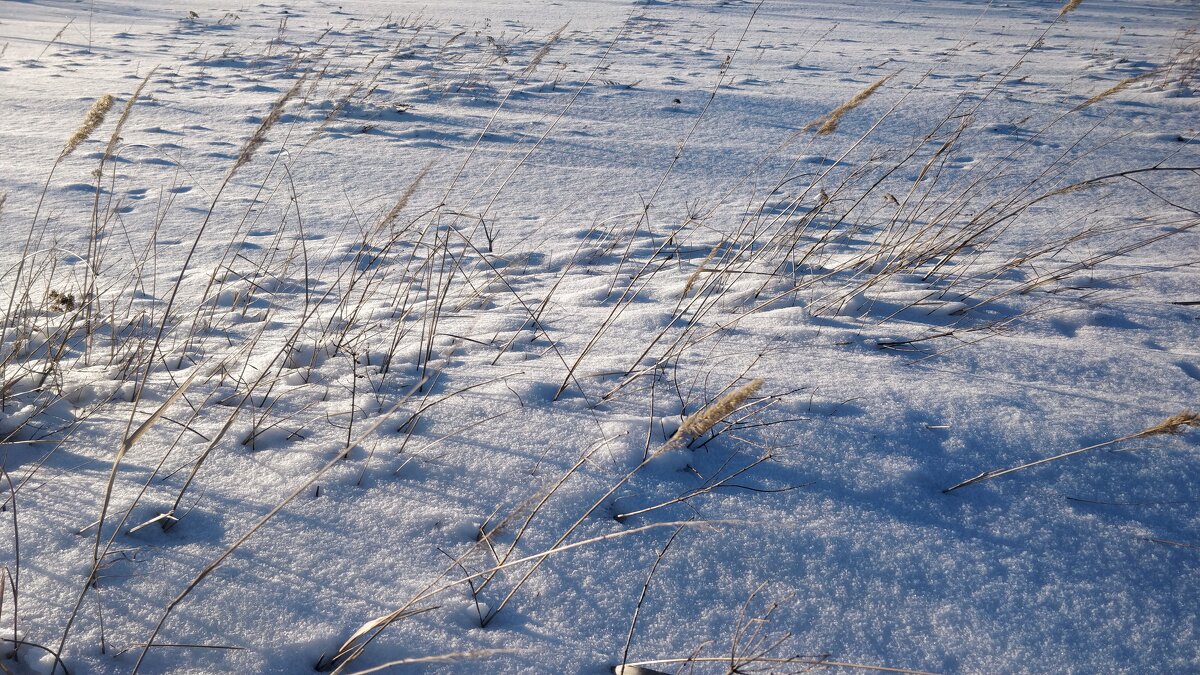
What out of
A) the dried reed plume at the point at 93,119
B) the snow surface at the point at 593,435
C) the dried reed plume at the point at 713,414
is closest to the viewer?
the dried reed plume at the point at 713,414

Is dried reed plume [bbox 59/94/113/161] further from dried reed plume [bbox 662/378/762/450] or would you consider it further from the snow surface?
dried reed plume [bbox 662/378/762/450]

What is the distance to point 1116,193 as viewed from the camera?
357 cm

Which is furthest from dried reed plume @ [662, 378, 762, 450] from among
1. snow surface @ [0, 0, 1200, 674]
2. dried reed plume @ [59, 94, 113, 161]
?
dried reed plume @ [59, 94, 113, 161]

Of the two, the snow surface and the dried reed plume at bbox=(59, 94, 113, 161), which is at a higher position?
the dried reed plume at bbox=(59, 94, 113, 161)

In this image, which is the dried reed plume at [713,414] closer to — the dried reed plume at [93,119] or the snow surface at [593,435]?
the snow surface at [593,435]

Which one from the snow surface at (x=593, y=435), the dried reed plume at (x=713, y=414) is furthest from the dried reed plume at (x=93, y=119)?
the dried reed plume at (x=713, y=414)

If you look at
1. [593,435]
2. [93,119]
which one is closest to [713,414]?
[593,435]

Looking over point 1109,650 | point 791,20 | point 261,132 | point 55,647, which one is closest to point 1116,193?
point 1109,650

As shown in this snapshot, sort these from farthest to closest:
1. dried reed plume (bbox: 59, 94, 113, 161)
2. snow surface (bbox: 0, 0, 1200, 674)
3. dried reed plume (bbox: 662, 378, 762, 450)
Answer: dried reed plume (bbox: 59, 94, 113, 161) → snow surface (bbox: 0, 0, 1200, 674) → dried reed plume (bbox: 662, 378, 762, 450)

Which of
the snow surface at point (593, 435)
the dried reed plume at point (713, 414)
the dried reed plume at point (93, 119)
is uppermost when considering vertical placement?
the dried reed plume at point (93, 119)

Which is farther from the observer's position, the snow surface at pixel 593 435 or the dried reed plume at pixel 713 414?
the snow surface at pixel 593 435

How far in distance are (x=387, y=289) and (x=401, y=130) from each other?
2.54 meters

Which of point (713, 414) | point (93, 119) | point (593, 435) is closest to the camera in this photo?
point (713, 414)

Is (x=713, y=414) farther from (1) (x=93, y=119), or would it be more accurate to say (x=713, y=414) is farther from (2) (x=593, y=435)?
(1) (x=93, y=119)
